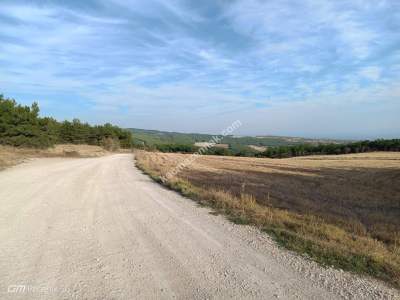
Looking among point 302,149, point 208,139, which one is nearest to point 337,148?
point 302,149

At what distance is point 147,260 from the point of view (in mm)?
5016

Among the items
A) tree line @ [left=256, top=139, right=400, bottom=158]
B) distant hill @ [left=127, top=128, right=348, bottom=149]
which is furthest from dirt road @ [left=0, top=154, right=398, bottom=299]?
tree line @ [left=256, top=139, right=400, bottom=158]

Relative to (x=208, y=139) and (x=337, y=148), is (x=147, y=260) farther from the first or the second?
(x=337, y=148)

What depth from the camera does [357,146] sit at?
77938 millimetres

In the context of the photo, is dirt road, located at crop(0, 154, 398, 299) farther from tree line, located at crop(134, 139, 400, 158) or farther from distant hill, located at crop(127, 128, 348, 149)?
distant hill, located at crop(127, 128, 348, 149)

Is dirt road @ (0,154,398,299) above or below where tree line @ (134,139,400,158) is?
above

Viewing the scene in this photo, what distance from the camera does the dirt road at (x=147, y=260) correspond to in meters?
4.06

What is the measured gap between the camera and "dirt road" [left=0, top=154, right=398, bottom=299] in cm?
406

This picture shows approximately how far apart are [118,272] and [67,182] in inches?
421

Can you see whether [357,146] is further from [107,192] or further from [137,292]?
[137,292]

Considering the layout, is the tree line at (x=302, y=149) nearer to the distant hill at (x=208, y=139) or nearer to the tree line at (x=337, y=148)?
the tree line at (x=337, y=148)

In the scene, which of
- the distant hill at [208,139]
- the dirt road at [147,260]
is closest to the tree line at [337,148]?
the distant hill at [208,139]

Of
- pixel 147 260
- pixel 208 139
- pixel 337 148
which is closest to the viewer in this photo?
pixel 147 260

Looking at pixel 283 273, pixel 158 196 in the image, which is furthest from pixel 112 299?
pixel 158 196
